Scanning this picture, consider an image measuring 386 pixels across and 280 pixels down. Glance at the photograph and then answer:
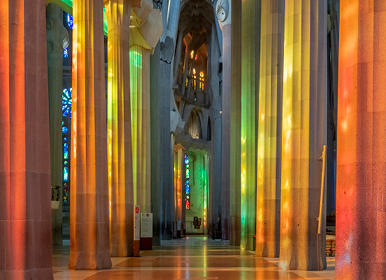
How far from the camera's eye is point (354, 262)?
740cm

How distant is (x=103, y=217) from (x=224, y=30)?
89.8 feet

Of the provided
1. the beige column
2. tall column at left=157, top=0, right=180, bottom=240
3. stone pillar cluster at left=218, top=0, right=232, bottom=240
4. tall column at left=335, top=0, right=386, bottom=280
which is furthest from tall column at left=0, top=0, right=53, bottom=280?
stone pillar cluster at left=218, top=0, right=232, bottom=240

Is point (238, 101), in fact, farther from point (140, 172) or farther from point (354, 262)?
point (354, 262)

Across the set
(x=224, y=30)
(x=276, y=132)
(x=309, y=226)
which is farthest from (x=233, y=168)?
(x=309, y=226)

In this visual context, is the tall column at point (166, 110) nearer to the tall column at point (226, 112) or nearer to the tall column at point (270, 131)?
the tall column at point (226, 112)

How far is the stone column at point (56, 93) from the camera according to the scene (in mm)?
27656

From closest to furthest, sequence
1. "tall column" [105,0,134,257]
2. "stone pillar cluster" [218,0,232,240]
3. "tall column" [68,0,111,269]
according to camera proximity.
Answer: "tall column" [68,0,111,269], "tall column" [105,0,134,257], "stone pillar cluster" [218,0,232,240]

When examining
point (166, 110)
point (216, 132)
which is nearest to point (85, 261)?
point (166, 110)

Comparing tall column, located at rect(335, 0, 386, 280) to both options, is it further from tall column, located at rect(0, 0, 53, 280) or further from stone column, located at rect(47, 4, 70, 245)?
stone column, located at rect(47, 4, 70, 245)

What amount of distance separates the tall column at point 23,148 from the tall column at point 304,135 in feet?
21.3

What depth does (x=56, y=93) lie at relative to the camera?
2845 centimetres

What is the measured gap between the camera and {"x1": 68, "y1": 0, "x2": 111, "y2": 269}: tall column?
13.6 meters

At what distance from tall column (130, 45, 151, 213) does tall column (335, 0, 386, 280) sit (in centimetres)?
1511

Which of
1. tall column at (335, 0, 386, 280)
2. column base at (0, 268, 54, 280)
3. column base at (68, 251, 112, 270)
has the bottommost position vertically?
column base at (68, 251, 112, 270)
